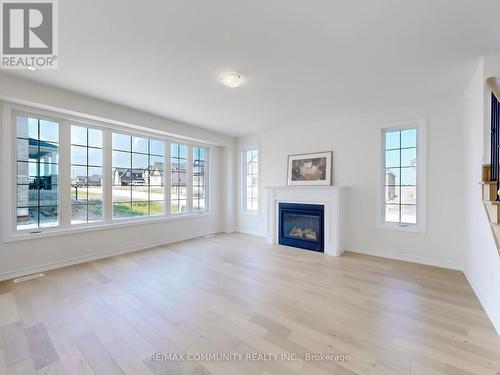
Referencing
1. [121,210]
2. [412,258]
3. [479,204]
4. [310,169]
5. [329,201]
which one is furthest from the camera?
[310,169]

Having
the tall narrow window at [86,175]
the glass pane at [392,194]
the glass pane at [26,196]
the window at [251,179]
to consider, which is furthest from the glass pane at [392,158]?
the glass pane at [26,196]

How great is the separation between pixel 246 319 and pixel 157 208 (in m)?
3.48

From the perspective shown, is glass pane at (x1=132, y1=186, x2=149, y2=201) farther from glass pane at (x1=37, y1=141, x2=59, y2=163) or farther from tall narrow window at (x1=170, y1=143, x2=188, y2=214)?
glass pane at (x1=37, y1=141, x2=59, y2=163)

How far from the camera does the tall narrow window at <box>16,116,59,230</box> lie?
3219 millimetres

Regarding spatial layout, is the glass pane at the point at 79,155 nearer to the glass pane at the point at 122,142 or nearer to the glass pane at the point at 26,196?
the glass pane at the point at 122,142

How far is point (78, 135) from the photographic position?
12.3ft

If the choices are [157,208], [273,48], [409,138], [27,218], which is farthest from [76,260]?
[409,138]

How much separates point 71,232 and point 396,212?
5398 mm

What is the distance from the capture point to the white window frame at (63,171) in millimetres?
3048

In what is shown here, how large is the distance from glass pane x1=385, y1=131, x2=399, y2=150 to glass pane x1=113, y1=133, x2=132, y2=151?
189 inches

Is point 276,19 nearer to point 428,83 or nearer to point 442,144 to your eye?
point 428,83

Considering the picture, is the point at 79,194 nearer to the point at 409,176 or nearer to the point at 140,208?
the point at 140,208

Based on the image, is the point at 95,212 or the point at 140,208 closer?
the point at 95,212

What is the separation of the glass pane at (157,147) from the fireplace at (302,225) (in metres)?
2.83
